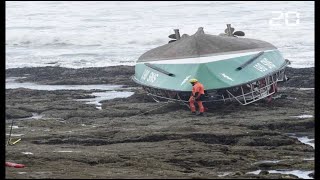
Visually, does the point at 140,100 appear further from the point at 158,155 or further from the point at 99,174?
the point at 99,174

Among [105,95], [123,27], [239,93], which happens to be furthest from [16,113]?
[123,27]

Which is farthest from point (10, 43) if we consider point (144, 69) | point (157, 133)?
point (157, 133)

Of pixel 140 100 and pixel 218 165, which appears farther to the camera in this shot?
pixel 140 100

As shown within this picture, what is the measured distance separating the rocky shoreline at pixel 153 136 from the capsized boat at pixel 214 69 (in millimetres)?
500

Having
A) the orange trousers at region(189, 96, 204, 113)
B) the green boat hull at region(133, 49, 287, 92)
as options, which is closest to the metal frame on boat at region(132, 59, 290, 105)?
the green boat hull at region(133, 49, 287, 92)

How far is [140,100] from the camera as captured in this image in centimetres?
2616

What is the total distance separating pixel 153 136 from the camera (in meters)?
18.2

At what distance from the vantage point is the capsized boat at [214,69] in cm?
2412

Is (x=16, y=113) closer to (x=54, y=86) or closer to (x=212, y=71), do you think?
(x=212, y=71)

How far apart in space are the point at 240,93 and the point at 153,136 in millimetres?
6630

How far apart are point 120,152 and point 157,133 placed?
2682mm

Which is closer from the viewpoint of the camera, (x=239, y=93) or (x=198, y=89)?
(x=198, y=89)

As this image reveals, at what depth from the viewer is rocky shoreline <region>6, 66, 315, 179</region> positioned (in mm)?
13945

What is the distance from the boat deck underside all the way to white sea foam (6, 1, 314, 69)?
33.9 ft
